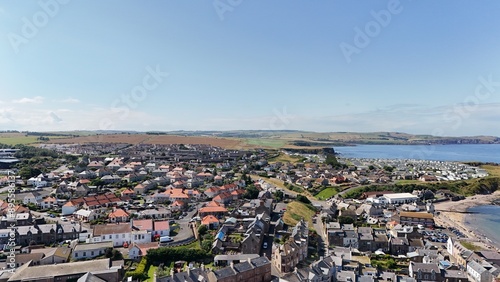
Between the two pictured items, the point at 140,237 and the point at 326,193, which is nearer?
the point at 140,237

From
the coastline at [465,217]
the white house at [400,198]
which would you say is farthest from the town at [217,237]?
the coastline at [465,217]

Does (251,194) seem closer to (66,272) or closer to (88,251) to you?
(88,251)

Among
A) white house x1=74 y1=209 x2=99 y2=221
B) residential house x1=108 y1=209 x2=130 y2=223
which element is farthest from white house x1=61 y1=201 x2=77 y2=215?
residential house x1=108 y1=209 x2=130 y2=223

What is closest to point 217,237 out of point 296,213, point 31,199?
point 296,213

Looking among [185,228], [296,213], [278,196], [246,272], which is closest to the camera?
[246,272]

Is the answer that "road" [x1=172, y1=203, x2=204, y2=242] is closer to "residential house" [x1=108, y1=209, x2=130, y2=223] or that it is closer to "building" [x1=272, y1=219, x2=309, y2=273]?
"residential house" [x1=108, y1=209, x2=130, y2=223]

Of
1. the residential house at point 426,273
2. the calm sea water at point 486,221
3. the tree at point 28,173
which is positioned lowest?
the calm sea water at point 486,221

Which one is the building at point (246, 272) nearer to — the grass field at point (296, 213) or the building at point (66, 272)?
the building at point (66, 272)

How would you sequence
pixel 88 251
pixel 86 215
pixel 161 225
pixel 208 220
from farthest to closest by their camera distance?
1. pixel 86 215
2. pixel 208 220
3. pixel 161 225
4. pixel 88 251
